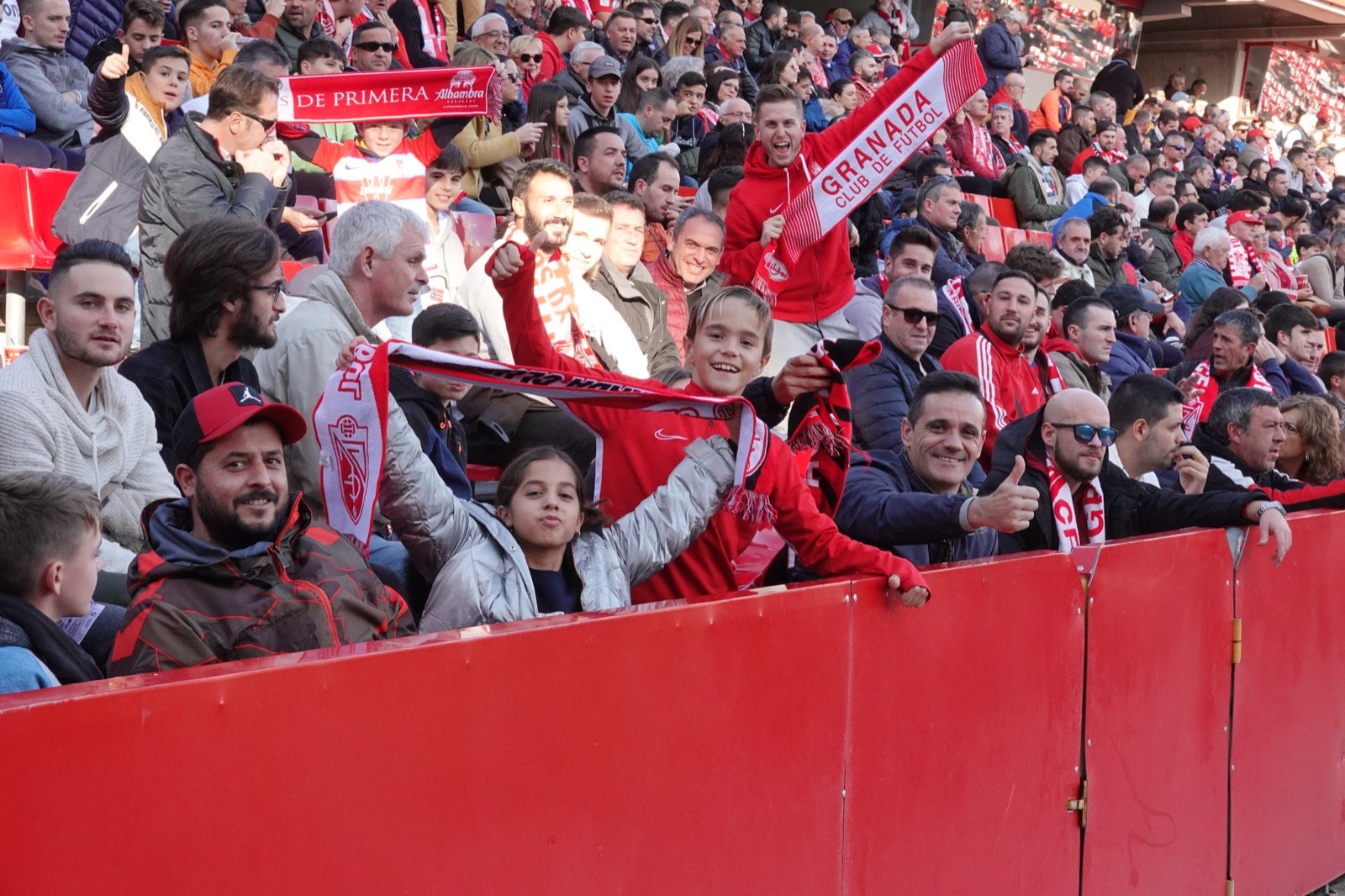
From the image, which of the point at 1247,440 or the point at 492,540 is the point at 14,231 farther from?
the point at 1247,440

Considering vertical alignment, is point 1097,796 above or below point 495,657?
below

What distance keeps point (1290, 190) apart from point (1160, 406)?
18.1 m

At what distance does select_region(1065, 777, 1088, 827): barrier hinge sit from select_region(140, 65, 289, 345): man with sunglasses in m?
3.52

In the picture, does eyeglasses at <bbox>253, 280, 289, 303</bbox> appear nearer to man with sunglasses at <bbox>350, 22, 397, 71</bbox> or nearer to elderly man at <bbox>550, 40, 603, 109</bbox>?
man with sunglasses at <bbox>350, 22, 397, 71</bbox>

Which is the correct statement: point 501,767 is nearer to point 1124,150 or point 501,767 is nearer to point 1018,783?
point 1018,783

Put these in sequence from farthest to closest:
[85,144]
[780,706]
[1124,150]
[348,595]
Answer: [1124,150]
[85,144]
[780,706]
[348,595]

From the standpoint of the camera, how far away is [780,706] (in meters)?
3.38

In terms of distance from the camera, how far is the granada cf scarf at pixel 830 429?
3938mm

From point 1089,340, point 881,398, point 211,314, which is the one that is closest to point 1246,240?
point 1089,340

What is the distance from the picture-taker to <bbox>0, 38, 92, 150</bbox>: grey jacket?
7.93 metres

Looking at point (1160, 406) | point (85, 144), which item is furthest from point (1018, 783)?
point (85, 144)

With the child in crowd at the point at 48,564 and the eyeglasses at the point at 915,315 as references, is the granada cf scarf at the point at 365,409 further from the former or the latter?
the eyeglasses at the point at 915,315

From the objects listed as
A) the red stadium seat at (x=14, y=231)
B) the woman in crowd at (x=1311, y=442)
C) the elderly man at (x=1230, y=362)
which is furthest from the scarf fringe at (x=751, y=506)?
the elderly man at (x=1230, y=362)

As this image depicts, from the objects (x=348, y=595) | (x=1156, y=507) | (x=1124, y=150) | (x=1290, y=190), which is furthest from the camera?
(x=1290, y=190)
